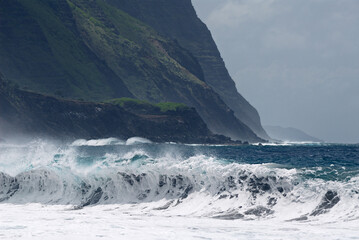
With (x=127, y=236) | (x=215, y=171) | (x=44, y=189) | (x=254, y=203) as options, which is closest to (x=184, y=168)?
(x=215, y=171)

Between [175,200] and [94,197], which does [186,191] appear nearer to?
[175,200]

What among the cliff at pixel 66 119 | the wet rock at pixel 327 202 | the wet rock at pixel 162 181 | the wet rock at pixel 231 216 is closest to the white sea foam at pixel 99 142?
the cliff at pixel 66 119

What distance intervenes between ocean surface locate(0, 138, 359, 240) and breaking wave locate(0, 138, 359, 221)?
0.14 feet

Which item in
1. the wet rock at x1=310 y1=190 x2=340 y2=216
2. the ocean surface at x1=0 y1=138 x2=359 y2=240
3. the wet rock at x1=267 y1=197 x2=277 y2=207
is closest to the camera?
the ocean surface at x1=0 y1=138 x2=359 y2=240

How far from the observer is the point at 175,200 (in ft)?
89.1

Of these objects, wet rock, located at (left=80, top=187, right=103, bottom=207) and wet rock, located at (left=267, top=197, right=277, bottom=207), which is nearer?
wet rock, located at (left=267, top=197, right=277, bottom=207)

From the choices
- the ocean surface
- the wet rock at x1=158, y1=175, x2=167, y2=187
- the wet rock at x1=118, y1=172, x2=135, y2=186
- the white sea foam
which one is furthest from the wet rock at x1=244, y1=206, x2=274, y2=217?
the white sea foam

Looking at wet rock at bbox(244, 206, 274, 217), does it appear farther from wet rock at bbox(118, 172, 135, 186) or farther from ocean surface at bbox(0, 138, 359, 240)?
wet rock at bbox(118, 172, 135, 186)

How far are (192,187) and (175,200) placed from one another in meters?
1.31

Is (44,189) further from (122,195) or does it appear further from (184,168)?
(184,168)

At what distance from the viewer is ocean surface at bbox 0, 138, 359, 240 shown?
2003 cm

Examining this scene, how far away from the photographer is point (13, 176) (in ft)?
115

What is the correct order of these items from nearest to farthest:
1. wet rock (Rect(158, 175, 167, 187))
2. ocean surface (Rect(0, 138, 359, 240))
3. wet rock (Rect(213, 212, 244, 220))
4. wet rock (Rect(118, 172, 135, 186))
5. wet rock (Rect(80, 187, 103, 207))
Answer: ocean surface (Rect(0, 138, 359, 240))
wet rock (Rect(213, 212, 244, 220))
wet rock (Rect(80, 187, 103, 207))
wet rock (Rect(158, 175, 167, 187))
wet rock (Rect(118, 172, 135, 186))

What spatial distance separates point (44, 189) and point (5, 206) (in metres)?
3.68
